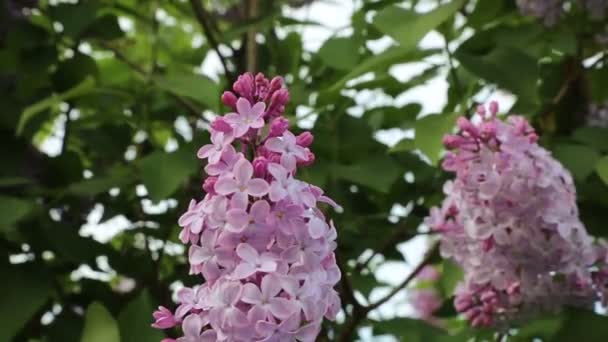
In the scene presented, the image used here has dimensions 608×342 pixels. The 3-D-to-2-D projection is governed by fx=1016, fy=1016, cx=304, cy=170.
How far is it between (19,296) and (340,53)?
54cm

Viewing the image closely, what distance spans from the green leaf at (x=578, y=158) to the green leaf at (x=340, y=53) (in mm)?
300

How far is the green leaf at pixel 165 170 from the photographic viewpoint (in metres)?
1.31

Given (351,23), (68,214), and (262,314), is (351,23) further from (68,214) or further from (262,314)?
(262,314)

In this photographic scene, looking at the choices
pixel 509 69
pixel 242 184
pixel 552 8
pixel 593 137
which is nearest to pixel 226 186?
pixel 242 184

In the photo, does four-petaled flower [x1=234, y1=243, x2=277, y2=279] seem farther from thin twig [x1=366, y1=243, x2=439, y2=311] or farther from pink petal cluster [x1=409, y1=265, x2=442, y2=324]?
pink petal cluster [x1=409, y1=265, x2=442, y2=324]

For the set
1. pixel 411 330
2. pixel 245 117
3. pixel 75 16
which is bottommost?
pixel 411 330

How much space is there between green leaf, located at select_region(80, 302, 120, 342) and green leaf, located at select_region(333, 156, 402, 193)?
399 mm

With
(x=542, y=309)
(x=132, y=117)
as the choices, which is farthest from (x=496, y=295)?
(x=132, y=117)

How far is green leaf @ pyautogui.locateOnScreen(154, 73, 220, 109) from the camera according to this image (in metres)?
1.28

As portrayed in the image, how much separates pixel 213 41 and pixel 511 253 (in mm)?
577

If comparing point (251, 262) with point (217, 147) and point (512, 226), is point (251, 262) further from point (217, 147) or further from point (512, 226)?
point (512, 226)

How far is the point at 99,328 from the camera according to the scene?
1026mm

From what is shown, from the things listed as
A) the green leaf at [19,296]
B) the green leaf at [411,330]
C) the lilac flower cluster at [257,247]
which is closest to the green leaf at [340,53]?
the green leaf at [411,330]

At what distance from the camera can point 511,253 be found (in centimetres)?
113
